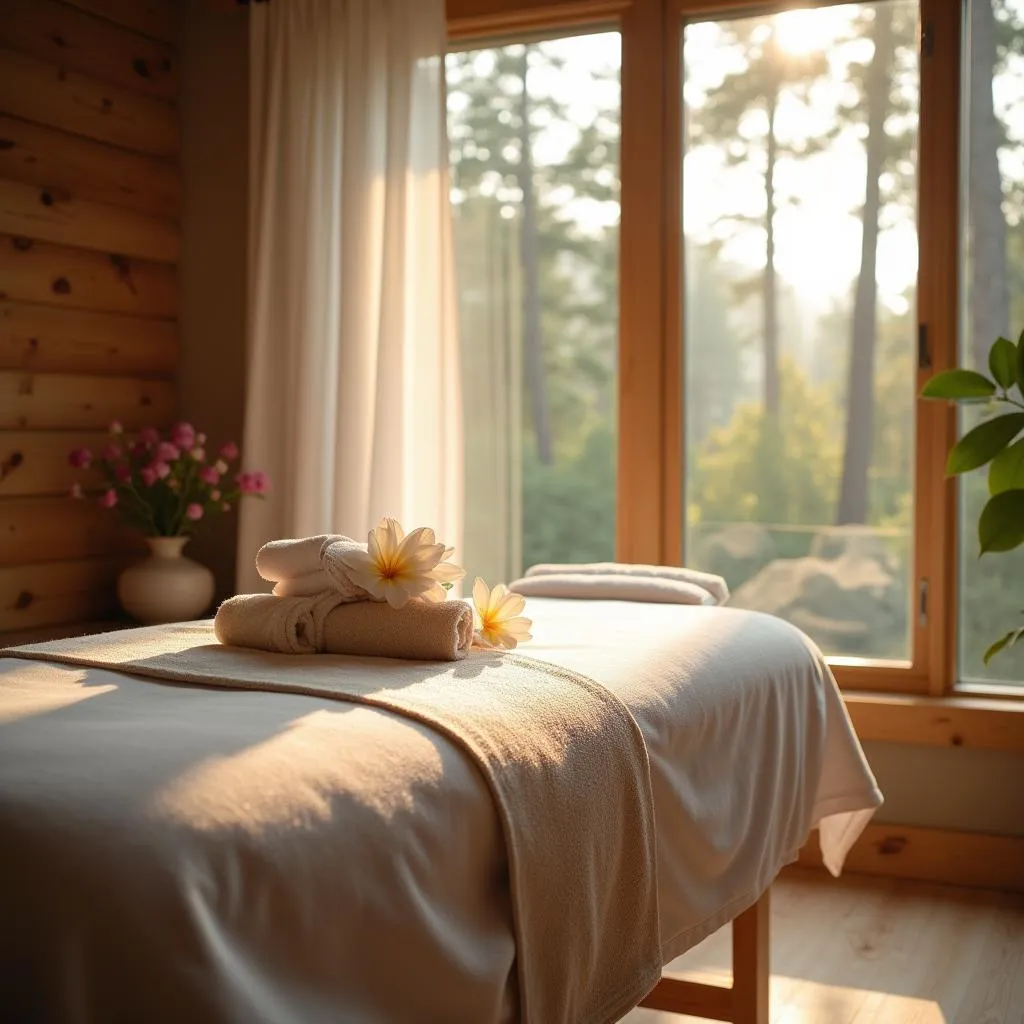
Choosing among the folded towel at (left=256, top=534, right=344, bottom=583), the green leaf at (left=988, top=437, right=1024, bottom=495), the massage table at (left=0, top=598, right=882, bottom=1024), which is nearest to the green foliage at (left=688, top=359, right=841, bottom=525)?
the green leaf at (left=988, top=437, right=1024, bottom=495)

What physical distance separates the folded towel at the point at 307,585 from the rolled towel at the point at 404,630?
0.06 metres

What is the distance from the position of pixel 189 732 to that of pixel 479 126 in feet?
8.44

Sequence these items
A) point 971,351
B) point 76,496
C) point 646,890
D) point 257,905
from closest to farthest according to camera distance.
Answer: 1. point 257,905
2. point 646,890
3. point 971,351
4. point 76,496

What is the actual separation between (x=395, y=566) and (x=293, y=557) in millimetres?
177

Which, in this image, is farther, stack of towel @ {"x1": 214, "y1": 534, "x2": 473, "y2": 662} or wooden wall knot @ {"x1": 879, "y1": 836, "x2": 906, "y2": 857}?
wooden wall knot @ {"x1": 879, "y1": 836, "x2": 906, "y2": 857}

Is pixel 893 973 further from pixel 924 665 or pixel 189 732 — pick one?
pixel 189 732

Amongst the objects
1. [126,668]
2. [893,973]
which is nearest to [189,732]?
[126,668]

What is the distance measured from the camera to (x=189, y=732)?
1.24 m

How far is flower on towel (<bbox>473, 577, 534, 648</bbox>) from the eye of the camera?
1.83 metres

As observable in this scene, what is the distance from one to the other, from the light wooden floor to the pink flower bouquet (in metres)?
1.63

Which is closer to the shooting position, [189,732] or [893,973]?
[189,732]

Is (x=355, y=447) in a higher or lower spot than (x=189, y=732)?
higher

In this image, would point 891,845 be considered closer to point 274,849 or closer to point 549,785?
point 549,785

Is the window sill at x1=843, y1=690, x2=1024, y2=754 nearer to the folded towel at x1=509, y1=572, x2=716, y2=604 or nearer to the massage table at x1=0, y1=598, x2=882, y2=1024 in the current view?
the folded towel at x1=509, y1=572, x2=716, y2=604
